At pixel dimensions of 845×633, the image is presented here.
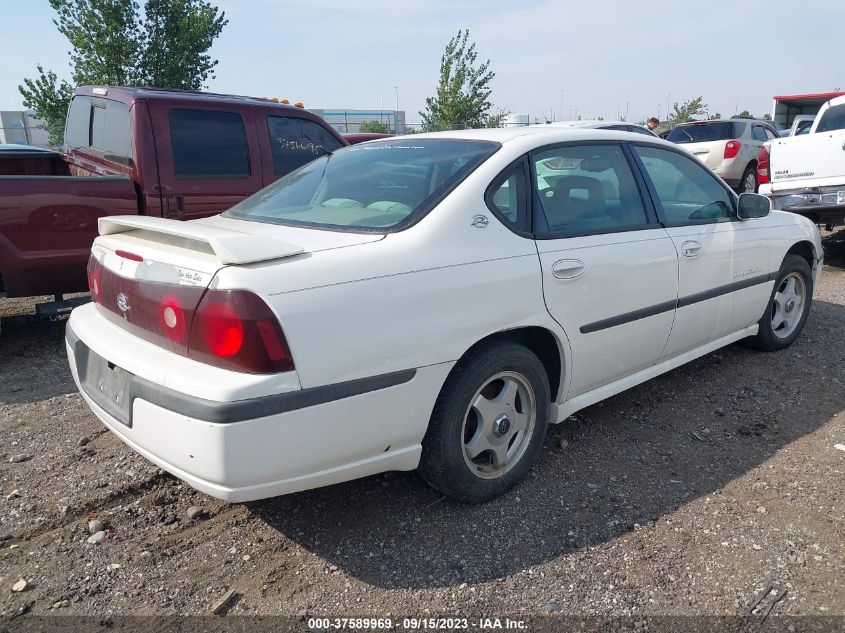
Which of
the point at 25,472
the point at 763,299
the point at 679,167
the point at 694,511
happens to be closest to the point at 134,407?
the point at 25,472

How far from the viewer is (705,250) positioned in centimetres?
375

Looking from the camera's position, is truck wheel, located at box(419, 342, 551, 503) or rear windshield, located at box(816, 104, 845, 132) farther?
rear windshield, located at box(816, 104, 845, 132)

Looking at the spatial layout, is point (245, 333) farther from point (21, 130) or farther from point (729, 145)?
point (21, 130)

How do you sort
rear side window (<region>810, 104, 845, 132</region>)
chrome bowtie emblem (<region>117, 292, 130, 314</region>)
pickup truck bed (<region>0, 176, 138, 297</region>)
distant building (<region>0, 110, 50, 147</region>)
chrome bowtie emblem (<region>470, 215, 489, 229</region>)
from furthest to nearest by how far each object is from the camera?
1. distant building (<region>0, 110, 50, 147</region>)
2. rear side window (<region>810, 104, 845, 132</region>)
3. pickup truck bed (<region>0, 176, 138, 297</region>)
4. chrome bowtie emblem (<region>470, 215, 489, 229</region>)
5. chrome bowtie emblem (<region>117, 292, 130, 314</region>)

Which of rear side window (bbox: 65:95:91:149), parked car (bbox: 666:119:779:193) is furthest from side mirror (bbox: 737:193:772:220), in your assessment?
parked car (bbox: 666:119:779:193)

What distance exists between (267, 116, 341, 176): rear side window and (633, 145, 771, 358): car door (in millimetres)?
3082

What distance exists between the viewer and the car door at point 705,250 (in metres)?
3.65

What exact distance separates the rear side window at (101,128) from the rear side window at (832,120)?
8.61m

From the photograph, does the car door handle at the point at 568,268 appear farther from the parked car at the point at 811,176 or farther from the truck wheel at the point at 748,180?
the truck wheel at the point at 748,180

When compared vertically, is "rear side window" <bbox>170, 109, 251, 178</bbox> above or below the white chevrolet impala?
above

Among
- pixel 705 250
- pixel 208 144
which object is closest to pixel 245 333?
pixel 705 250

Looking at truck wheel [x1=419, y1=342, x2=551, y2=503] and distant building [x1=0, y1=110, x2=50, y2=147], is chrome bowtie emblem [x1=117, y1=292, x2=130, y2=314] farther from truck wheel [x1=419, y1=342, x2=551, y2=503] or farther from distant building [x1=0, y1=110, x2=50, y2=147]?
distant building [x1=0, y1=110, x2=50, y2=147]

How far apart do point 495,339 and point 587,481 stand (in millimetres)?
882

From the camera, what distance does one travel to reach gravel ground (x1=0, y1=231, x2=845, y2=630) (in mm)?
2359
